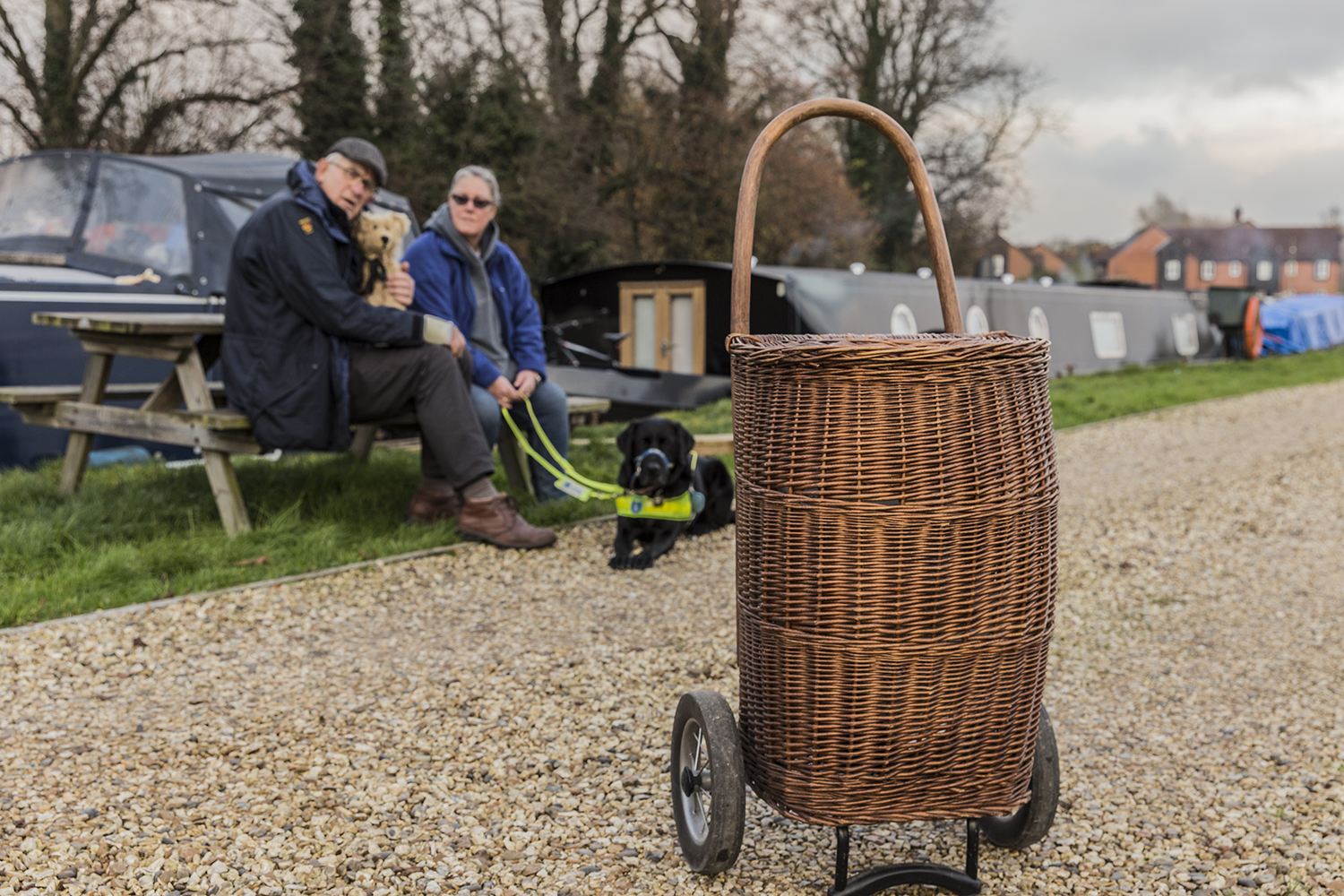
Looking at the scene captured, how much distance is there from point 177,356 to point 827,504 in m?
4.33

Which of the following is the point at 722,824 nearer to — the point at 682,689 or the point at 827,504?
the point at 827,504

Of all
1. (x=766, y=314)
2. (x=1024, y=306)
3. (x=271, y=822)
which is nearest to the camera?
(x=271, y=822)

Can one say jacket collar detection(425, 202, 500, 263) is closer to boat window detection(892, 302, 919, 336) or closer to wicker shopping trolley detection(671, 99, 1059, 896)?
wicker shopping trolley detection(671, 99, 1059, 896)

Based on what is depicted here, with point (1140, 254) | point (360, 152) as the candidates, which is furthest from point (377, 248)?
point (1140, 254)

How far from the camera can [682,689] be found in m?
3.63

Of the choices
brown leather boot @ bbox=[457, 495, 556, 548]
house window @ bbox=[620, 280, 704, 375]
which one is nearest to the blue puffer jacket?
brown leather boot @ bbox=[457, 495, 556, 548]

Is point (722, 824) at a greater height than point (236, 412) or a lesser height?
lesser

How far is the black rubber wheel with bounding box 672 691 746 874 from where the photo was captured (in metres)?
2.34

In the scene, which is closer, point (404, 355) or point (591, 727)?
point (591, 727)

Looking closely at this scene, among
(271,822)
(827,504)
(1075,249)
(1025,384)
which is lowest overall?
(271,822)

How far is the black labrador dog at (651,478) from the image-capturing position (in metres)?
5.26

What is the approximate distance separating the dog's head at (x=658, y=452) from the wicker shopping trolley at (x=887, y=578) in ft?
9.42

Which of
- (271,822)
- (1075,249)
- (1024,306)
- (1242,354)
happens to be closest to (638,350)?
(1024,306)

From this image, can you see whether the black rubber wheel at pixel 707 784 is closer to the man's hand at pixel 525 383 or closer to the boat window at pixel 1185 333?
the man's hand at pixel 525 383
